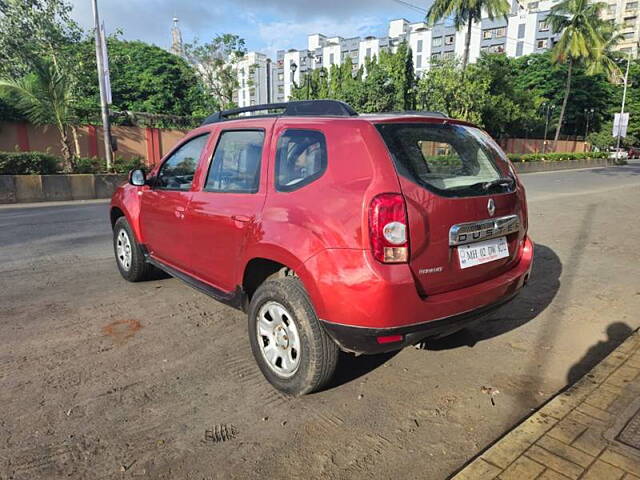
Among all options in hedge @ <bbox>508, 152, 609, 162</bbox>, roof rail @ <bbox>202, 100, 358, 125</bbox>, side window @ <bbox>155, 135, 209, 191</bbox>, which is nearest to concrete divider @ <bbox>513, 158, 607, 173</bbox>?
hedge @ <bbox>508, 152, 609, 162</bbox>

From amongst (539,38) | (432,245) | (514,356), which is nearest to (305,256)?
(432,245)

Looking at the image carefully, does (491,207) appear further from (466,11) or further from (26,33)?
(466,11)

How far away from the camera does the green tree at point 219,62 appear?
24.7 metres

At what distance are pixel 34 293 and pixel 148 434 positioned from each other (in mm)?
2951

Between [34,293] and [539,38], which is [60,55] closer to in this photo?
[34,293]

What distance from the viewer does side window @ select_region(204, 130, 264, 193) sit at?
3080 mm

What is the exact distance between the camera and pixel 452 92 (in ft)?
96.0

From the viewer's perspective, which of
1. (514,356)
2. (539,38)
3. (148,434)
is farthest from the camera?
(539,38)

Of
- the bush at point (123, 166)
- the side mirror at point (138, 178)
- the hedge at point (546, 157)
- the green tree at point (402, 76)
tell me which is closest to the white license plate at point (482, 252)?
the side mirror at point (138, 178)

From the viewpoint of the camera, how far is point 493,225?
110 inches

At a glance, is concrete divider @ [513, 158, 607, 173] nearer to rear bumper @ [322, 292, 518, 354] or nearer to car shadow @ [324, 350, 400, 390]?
car shadow @ [324, 350, 400, 390]

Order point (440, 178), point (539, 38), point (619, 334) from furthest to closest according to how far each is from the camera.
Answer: point (539, 38), point (619, 334), point (440, 178)

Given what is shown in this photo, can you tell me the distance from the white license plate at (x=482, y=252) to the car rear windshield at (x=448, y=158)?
0.31 metres

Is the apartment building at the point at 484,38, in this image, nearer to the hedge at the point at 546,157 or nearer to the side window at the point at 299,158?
the hedge at the point at 546,157
